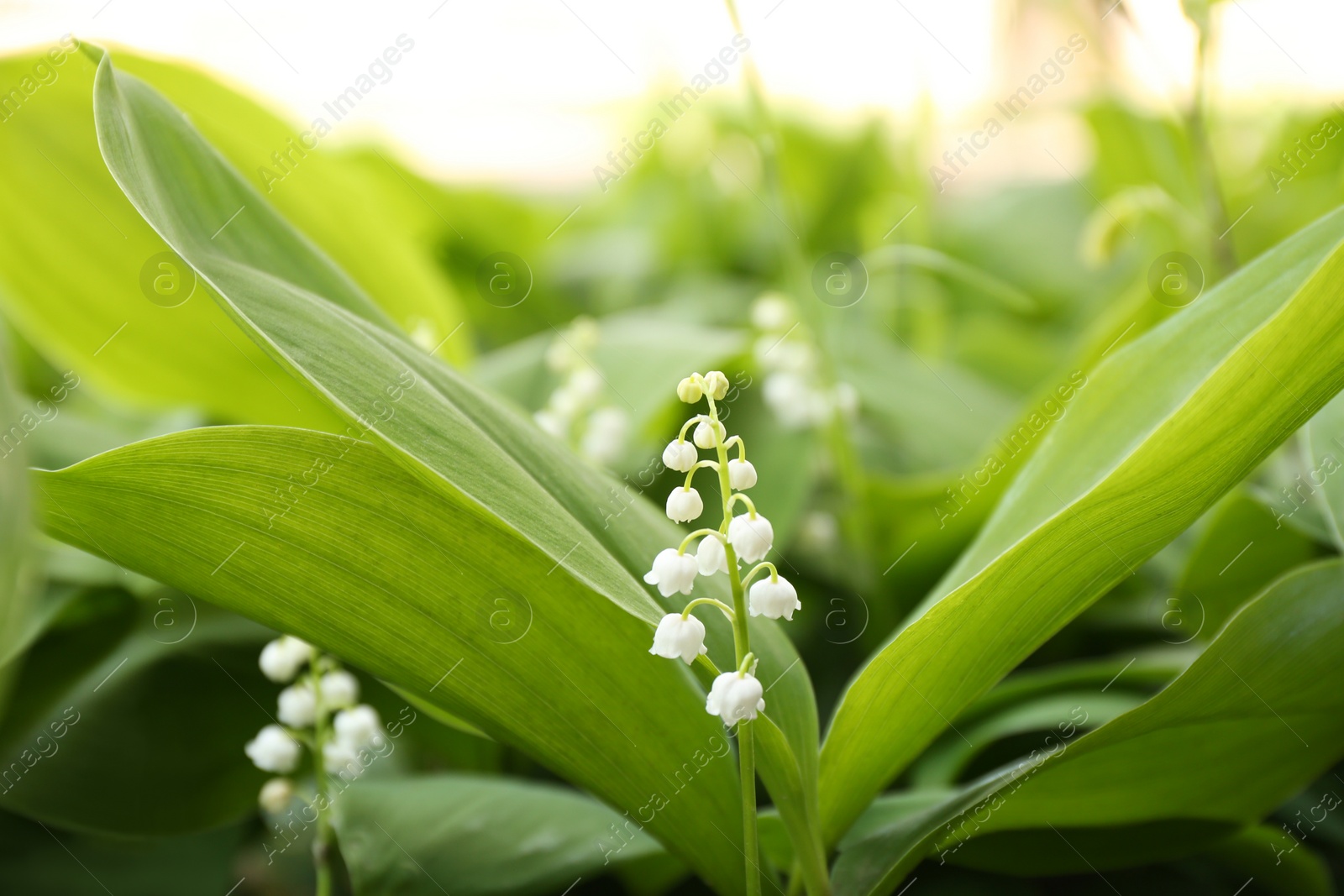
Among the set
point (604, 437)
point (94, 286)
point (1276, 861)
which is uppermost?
point (94, 286)

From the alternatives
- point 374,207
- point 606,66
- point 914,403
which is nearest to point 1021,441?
point 914,403

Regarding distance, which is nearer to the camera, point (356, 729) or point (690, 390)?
point (690, 390)

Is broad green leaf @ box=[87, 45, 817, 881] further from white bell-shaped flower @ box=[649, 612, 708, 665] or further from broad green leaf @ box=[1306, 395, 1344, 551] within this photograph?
broad green leaf @ box=[1306, 395, 1344, 551]

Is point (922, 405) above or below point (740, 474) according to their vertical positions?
above

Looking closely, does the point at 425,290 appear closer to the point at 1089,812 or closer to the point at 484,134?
the point at 1089,812

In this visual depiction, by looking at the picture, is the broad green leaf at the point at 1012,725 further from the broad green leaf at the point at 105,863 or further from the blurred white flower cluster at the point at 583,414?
the broad green leaf at the point at 105,863

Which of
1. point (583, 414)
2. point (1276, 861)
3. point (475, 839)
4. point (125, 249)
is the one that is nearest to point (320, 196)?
point (125, 249)

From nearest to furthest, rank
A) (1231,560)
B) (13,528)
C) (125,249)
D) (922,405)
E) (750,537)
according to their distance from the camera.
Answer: (13,528) < (750,537) < (1231,560) < (125,249) < (922,405)

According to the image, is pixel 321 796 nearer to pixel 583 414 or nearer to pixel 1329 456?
pixel 583 414
